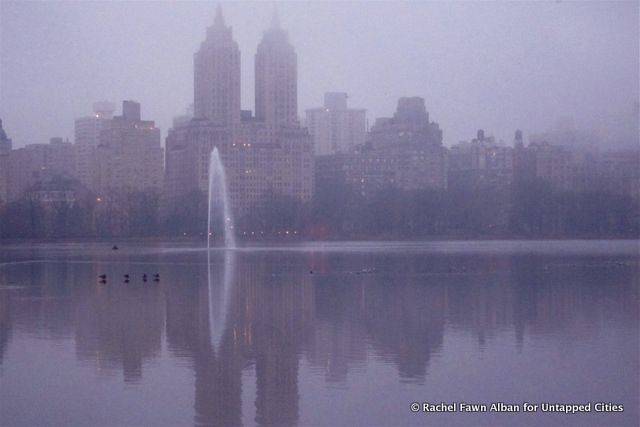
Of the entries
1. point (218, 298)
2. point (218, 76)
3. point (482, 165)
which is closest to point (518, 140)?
point (482, 165)

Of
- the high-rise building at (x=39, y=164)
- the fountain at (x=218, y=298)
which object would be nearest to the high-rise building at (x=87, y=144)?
the high-rise building at (x=39, y=164)

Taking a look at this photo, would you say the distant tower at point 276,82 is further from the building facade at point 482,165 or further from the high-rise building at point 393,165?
the building facade at point 482,165

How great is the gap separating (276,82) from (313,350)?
134916 mm

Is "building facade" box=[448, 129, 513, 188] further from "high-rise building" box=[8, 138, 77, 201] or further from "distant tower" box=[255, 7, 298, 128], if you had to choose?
"high-rise building" box=[8, 138, 77, 201]

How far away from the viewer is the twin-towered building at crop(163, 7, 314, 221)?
129 metres

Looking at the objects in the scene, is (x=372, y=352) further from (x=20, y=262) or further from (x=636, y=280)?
(x=20, y=262)

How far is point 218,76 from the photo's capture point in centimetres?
14962

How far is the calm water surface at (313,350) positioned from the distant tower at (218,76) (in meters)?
114

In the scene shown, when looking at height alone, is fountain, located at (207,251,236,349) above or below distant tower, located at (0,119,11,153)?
below

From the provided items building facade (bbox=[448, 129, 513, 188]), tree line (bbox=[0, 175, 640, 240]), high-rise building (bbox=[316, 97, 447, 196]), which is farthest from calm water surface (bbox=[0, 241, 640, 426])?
building facade (bbox=[448, 129, 513, 188])

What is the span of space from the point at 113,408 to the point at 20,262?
122 ft

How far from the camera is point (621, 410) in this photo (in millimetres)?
13047

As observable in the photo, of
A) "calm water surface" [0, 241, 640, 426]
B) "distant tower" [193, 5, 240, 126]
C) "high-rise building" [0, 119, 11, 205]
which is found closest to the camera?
"calm water surface" [0, 241, 640, 426]

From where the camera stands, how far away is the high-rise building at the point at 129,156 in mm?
147625
